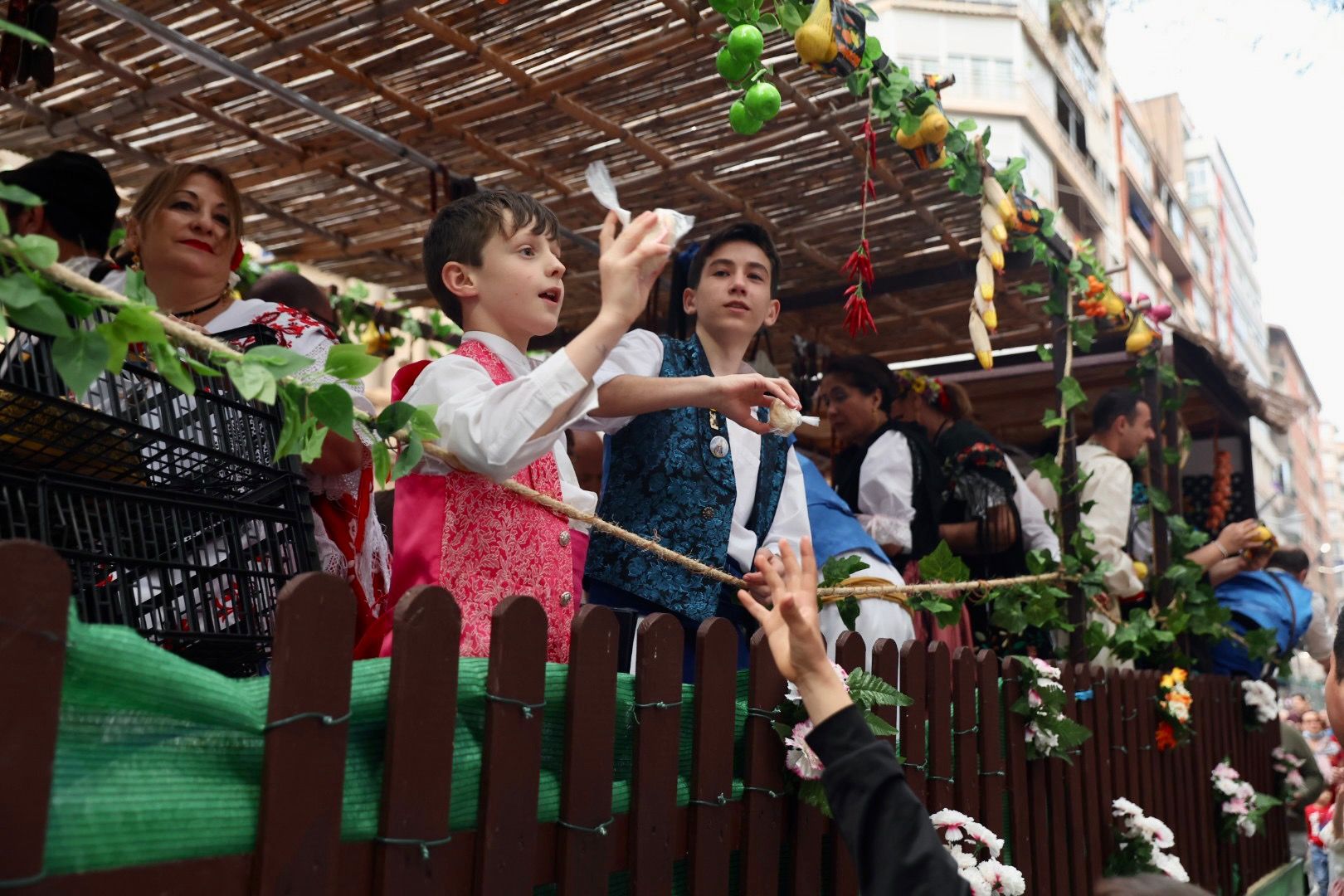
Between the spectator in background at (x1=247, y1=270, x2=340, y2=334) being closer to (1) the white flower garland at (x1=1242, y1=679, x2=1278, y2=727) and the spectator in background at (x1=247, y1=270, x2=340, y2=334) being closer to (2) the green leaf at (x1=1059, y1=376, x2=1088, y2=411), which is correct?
(2) the green leaf at (x1=1059, y1=376, x2=1088, y2=411)

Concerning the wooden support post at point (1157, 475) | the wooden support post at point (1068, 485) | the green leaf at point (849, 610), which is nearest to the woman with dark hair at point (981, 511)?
the wooden support post at point (1068, 485)

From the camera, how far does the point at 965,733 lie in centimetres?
297

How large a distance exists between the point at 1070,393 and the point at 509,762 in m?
3.72

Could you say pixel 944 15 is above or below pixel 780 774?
above

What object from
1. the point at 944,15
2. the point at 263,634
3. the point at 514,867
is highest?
the point at 944,15

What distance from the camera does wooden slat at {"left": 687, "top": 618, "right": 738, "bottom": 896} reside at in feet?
6.66

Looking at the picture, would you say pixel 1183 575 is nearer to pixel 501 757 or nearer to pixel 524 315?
pixel 524 315

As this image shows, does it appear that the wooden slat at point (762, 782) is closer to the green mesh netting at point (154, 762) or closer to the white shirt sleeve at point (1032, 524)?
the green mesh netting at point (154, 762)

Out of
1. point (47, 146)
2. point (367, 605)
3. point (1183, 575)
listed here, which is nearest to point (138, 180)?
point (47, 146)

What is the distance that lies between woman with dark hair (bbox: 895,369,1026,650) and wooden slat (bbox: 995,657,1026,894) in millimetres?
1071

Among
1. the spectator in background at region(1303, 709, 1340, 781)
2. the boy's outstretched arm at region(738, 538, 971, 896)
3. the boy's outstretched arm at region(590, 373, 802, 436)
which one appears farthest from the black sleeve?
the spectator in background at region(1303, 709, 1340, 781)

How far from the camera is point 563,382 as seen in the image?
1912mm

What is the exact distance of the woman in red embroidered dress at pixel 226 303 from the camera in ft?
7.92

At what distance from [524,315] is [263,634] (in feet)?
2.77
